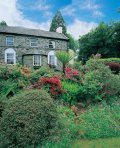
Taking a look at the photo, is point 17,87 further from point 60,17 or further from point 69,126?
point 60,17

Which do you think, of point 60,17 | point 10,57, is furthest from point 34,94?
point 60,17

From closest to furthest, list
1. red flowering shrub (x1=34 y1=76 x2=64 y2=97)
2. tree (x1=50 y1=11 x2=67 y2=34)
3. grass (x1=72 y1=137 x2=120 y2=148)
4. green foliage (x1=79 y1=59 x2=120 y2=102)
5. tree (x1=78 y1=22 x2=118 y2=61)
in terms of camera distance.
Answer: grass (x1=72 y1=137 x2=120 y2=148), red flowering shrub (x1=34 y1=76 x2=64 y2=97), green foliage (x1=79 y1=59 x2=120 y2=102), tree (x1=78 y1=22 x2=118 y2=61), tree (x1=50 y1=11 x2=67 y2=34)

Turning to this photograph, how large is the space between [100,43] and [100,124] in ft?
135

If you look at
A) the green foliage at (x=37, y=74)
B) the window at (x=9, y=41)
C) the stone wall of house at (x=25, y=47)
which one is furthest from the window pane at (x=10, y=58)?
the green foliage at (x=37, y=74)

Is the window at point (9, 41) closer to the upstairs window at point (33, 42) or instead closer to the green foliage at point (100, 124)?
the upstairs window at point (33, 42)

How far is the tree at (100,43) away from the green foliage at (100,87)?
33.7 meters

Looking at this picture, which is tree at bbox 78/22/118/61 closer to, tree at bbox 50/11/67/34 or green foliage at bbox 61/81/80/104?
tree at bbox 50/11/67/34

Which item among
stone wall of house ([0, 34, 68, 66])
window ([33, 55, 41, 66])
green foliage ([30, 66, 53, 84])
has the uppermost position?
stone wall of house ([0, 34, 68, 66])

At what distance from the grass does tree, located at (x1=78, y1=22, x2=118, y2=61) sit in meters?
40.4

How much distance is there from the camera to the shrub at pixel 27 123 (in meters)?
9.85

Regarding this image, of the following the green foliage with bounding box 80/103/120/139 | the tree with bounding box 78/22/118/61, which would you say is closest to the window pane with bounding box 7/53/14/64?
the tree with bounding box 78/22/118/61

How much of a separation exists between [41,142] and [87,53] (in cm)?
4456

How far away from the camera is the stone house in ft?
151

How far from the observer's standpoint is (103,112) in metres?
13.4
